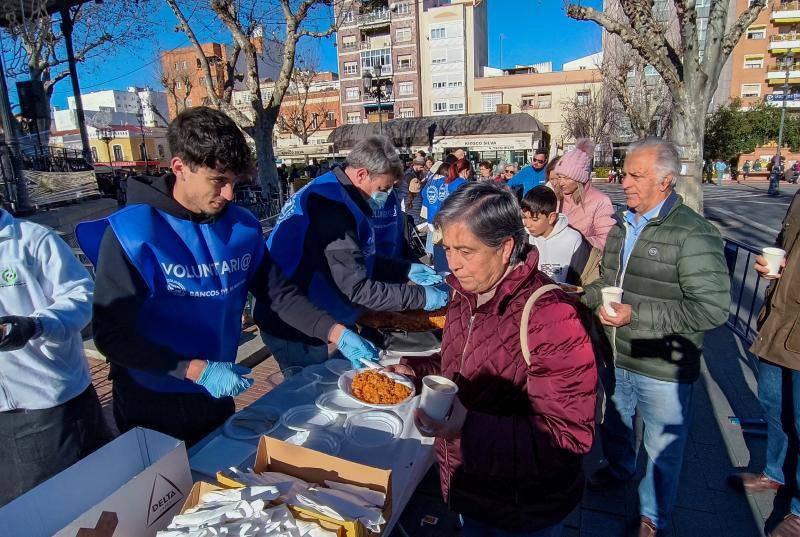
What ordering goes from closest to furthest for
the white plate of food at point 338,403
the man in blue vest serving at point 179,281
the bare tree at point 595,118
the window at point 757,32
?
the man in blue vest serving at point 179,281, the white plate of food at point 338,403, the bare tree at point 595,118, the window at point 757,32

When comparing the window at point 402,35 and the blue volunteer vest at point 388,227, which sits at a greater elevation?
the window at point 402,35

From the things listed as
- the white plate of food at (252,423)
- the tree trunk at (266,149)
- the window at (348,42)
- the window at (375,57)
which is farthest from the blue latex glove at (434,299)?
the window at (348,42)

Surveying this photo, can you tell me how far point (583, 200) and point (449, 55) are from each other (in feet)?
148

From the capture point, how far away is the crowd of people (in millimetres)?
1360

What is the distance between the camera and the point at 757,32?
42.4 m

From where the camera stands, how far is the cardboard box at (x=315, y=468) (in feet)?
4.23

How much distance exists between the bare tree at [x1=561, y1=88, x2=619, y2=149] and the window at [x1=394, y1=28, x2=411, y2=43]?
1677 centimetres

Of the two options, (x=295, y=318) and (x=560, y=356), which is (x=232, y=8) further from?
(x=560, y=356)

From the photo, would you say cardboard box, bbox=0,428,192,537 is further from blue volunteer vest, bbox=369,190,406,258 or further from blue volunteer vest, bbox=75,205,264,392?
blue volunteer vest, bbox=369,190,406,258

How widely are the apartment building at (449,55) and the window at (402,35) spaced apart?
125 cm

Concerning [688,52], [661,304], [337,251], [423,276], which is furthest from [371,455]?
[688,52]

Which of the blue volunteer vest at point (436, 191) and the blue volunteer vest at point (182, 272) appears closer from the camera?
the blue volunteer vest at point (182, 272)

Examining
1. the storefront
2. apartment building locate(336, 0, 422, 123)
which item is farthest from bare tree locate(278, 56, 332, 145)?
the storefront

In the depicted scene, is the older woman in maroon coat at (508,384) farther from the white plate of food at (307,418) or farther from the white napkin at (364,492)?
the white plate of food at (307,418)
